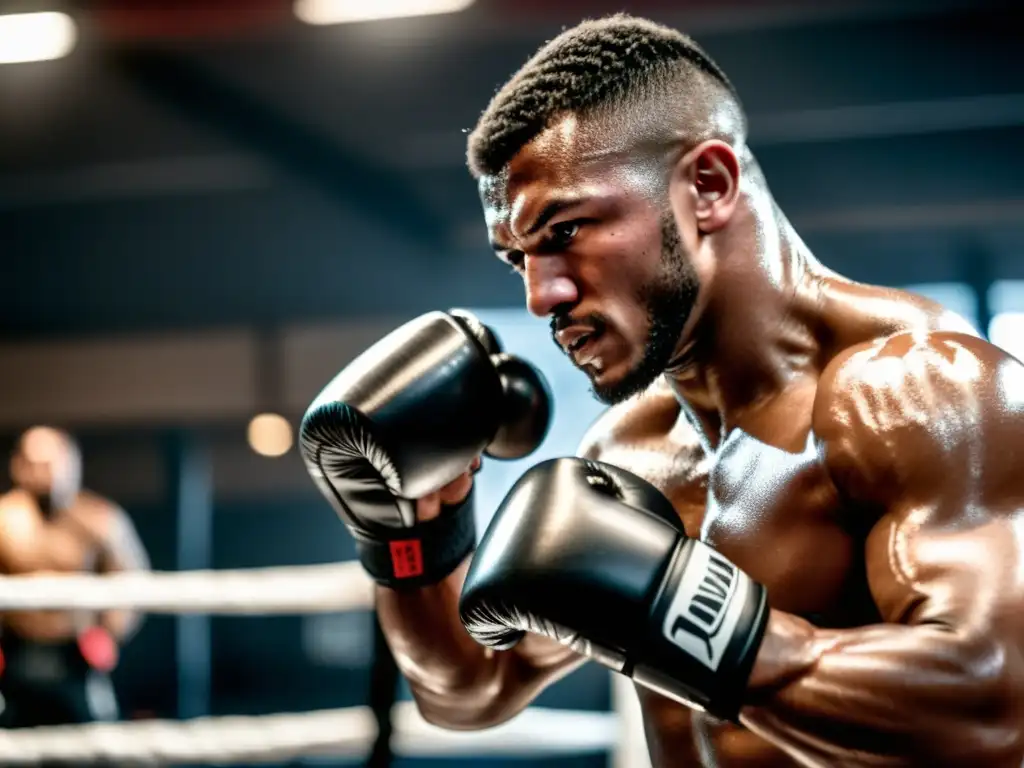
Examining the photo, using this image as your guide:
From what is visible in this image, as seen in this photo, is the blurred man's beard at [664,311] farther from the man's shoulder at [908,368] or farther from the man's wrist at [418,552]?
the man's wrist at [418,552]

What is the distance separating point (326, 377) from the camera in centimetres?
715

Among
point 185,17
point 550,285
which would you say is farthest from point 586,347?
point 185,17

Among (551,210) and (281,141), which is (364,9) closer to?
(281,141)

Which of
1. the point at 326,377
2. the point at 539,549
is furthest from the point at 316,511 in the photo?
the point at 539,549

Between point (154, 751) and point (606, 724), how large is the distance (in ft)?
2.85

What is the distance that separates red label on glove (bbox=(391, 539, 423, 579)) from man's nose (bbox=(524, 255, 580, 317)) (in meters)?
0.38

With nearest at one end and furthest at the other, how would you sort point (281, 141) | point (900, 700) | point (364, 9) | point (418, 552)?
point (900, 700), point (418, 552), point (364, 9), point (281, 141)

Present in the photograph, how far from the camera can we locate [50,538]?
391 centimetres

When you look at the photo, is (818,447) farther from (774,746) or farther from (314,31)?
(314,31)

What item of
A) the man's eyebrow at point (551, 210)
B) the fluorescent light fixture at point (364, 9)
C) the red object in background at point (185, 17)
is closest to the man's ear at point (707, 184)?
the man's eyebrow at point (551, 210)

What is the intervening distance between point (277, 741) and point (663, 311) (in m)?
1.37

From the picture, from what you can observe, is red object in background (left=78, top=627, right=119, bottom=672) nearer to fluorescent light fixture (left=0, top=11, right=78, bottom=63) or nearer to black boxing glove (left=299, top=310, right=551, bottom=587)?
fluorescent light fixture (left=0, top=11, right=78, bottom=63)

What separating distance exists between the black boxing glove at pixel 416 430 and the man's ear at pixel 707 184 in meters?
0.33

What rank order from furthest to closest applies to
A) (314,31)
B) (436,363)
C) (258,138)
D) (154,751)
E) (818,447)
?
1. (258,138)
2. (314,31)
3. (154,751)
4. (436,363)
5. (818,447)
